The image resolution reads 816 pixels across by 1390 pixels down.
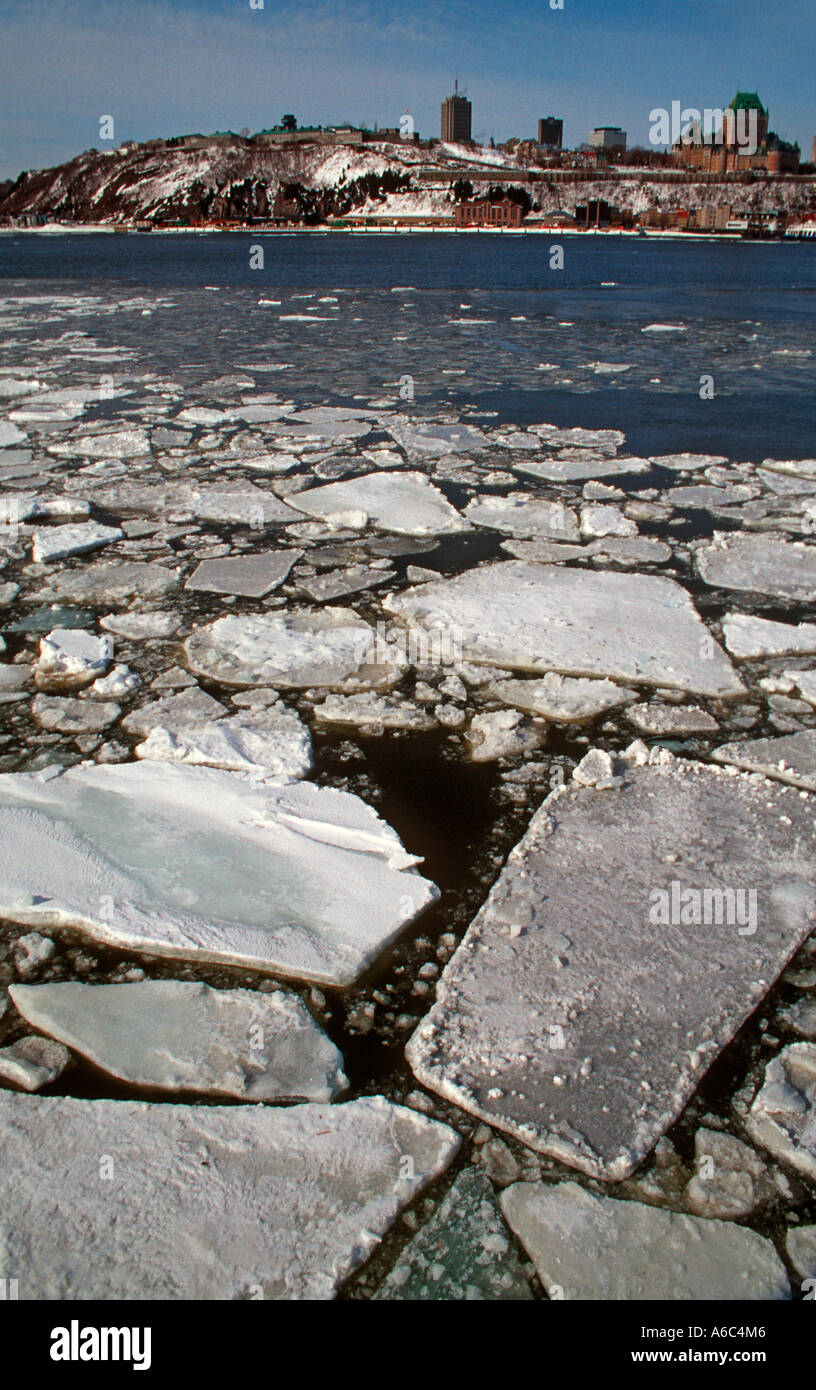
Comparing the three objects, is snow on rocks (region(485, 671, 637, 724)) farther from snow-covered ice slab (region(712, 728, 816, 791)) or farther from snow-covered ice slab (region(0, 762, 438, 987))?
snow-covered ice slab (region(0, 762, 438, 987))

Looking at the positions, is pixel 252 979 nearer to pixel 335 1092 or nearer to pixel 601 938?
pixel 335 1092

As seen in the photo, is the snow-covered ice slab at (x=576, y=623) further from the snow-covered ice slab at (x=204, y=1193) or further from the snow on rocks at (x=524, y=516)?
the snow-covered ice slab at (x=204, y=1193)

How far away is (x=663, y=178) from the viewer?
10512 cm

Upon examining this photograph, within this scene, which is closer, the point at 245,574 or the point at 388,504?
the point at 245,574

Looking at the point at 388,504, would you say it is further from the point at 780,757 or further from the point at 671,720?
the point at 780,757

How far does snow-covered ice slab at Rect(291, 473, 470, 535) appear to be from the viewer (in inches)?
157

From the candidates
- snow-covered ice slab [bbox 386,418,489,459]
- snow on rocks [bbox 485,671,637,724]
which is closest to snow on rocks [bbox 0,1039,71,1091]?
snow on rocks [bbox 485,671,637,724]

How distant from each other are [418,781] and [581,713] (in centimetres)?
58

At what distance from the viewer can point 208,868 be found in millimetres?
1851

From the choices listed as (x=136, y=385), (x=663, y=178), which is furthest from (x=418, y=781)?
(x=663, y=178)

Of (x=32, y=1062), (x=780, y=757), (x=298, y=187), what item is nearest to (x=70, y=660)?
(x=32, y=1062)

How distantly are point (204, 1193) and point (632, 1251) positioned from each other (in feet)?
2.02

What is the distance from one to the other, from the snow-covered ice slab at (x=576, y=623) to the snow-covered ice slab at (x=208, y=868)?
0.98 meters

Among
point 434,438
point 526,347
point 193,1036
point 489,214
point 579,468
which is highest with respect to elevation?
point 489,214
